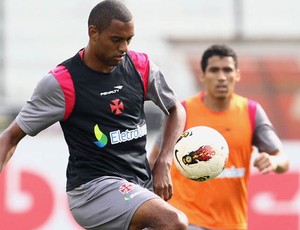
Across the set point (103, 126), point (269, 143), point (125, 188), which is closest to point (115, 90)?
point (103, 126)

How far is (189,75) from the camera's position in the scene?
56.1 feet

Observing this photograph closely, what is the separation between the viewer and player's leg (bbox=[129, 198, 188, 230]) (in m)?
5.88

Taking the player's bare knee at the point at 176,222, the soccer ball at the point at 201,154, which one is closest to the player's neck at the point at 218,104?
the soccer ball at the point at 201,154

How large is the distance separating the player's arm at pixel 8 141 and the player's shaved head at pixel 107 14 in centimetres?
88

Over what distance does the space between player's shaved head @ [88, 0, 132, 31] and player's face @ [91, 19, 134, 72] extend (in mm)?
29

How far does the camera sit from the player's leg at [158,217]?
19.3ft

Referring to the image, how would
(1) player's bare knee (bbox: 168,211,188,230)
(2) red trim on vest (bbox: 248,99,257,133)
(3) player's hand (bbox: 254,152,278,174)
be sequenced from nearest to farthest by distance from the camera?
(1) player's bare knee (bbox: 168,211,188,230), (3) player's hand (bbox: 254,152,278,174), (2) red trim on vest (bbox: 248,99,257,133)

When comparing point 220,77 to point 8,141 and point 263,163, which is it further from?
point 8,141

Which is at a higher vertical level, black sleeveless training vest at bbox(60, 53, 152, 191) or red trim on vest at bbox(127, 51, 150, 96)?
red trim on vest at bbox(127, 51, 150, 96)

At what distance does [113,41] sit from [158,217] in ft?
3.86

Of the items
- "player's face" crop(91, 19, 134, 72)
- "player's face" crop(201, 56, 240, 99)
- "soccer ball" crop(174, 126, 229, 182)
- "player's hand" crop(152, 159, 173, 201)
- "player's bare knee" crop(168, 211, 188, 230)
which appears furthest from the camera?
"player's face" crop(201, 56, 240, 99)

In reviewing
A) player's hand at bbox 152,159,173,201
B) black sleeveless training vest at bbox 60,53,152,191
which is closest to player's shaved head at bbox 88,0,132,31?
black sleeveless training vest at bbox 60,53,152,191

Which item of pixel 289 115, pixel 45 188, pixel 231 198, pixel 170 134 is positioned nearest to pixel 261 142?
pixel 231 198

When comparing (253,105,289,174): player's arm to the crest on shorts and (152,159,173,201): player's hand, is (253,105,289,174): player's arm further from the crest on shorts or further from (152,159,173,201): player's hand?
the crest on shorts
